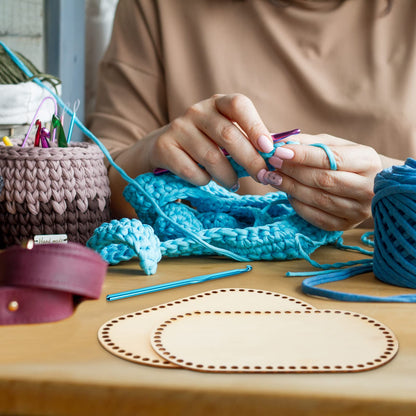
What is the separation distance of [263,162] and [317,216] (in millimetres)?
94

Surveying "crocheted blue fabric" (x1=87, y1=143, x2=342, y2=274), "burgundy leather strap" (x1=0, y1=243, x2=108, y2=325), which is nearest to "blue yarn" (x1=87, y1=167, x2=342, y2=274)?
"crocheted blue fabric" (x1=87, y1=143, x2=342, y2=274)

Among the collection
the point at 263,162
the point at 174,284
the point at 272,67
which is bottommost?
the point at 174,284

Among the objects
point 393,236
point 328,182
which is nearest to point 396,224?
point 393,236

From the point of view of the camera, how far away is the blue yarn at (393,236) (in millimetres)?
516

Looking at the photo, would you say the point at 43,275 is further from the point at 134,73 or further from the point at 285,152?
the point at 134,73

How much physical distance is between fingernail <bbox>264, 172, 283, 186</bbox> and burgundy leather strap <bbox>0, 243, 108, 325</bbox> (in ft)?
1.00

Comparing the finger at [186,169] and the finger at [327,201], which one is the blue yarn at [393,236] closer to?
the finger at [327,201]

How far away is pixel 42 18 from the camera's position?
4.08 ft

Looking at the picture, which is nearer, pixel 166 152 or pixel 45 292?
pixel 45 292

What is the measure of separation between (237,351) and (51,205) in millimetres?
326

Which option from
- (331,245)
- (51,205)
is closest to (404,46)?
(331,245)

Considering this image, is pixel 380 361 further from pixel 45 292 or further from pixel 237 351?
pixel 45 292

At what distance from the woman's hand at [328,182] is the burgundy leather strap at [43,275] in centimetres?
31

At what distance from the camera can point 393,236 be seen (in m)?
0.54
